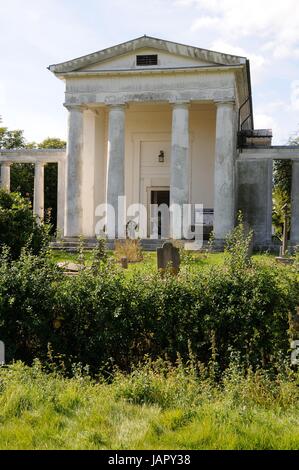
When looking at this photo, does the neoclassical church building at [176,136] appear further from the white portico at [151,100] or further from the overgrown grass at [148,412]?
the overgrown grass at [148,412]

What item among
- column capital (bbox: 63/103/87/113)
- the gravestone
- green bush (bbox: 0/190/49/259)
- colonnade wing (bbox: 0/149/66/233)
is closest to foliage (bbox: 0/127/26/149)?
colonnade wing (bbox: 0/149/66/233)

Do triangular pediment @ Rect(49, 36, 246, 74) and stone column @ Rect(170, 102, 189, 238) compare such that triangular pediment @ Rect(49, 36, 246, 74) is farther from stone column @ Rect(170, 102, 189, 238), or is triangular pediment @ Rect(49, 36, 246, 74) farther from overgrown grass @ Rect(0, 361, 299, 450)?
overgrown grass @ Rect(0, 361, 299, 450)

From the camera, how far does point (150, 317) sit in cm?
788

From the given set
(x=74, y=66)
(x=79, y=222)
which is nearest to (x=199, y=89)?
(x=74, y=66)

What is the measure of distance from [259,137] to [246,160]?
274 centimetres

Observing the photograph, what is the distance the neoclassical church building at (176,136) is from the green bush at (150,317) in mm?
14772

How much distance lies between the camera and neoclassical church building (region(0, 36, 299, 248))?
75.6 feet

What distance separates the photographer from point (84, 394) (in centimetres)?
601

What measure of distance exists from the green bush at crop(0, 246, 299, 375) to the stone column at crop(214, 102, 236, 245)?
14948 mm

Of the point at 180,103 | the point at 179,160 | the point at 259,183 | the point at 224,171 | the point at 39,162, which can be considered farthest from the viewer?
the point at 39,162

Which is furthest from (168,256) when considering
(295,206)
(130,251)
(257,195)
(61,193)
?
(61,193)

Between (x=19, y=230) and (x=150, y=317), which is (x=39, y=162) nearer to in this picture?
(x=19, y=230)

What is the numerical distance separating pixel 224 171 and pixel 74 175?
6.72 meters

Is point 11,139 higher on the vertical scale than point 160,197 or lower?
higher
